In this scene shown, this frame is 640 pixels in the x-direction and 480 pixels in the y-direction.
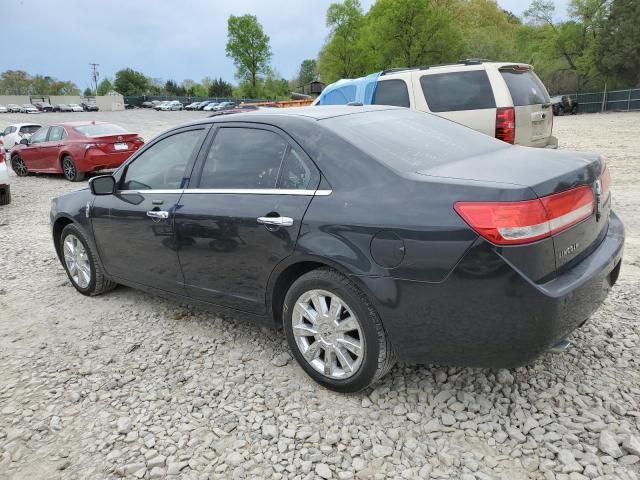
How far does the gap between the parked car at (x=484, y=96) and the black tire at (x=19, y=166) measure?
11.4 metres

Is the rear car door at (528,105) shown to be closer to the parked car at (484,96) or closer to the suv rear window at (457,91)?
the parked car at (484,96)

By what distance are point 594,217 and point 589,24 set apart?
56687 millimetres

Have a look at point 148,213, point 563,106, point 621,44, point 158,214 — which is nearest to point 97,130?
point 148,213

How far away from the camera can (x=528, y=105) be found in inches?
287

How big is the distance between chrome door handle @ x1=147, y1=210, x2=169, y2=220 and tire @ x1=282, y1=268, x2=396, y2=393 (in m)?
1.23

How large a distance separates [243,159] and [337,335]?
1328mm

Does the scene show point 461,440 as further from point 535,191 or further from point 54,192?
point 54,192

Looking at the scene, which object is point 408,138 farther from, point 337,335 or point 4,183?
point 4,183

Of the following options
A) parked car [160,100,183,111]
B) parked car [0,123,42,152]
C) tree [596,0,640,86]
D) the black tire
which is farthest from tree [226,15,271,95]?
the black tire

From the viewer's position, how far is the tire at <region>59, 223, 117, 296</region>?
4.82 m

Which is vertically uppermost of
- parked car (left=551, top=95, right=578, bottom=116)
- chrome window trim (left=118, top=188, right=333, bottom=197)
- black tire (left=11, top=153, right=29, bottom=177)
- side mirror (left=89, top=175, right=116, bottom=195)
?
A: chrome window trim (left=118, top=188, right=333, bottom=197)

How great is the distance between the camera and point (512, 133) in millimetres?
7117

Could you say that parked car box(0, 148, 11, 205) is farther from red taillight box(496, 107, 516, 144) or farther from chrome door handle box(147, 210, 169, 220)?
red taillight box(496, 107, 516, 144)

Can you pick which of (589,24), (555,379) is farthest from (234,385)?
(589,24)
